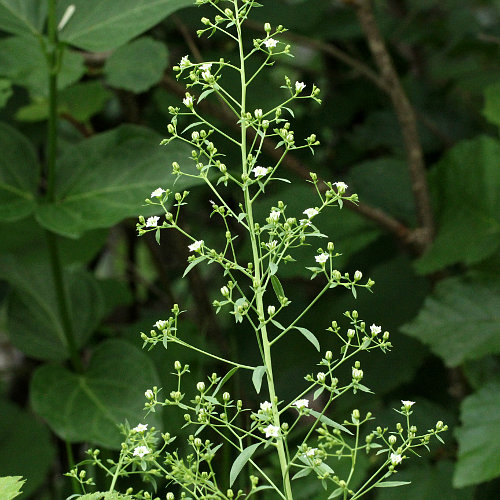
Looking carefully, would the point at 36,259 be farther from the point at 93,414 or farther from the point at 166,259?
the point at 166,259

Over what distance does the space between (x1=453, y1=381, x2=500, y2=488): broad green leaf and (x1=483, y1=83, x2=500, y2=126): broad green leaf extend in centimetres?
52

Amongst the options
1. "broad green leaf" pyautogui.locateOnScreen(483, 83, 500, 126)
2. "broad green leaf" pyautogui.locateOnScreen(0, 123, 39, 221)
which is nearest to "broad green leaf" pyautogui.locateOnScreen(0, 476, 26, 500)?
"broad green leaf" pyautogui.locateOnScreen(0, 123, 39, 221)

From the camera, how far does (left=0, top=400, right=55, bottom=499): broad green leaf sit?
1605 mm

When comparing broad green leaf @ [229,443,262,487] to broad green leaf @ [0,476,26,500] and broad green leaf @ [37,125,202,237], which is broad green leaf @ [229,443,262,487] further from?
broad green leaf @ [37,125,202,237]

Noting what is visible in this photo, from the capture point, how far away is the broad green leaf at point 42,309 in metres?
1.21

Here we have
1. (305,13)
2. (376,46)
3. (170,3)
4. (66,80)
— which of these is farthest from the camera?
(305,13)

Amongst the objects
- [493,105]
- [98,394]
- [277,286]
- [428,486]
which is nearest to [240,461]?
[277,286]

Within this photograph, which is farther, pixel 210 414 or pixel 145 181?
pixel 145 181

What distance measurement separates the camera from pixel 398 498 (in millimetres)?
1240

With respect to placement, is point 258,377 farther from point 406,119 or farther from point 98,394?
point 406,119

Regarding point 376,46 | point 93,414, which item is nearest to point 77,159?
point 93,414

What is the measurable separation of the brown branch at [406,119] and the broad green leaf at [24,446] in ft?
3.05

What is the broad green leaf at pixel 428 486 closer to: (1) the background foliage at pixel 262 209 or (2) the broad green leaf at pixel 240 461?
(1) the background foliage at pixel 262 209

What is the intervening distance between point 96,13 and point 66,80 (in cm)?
17
